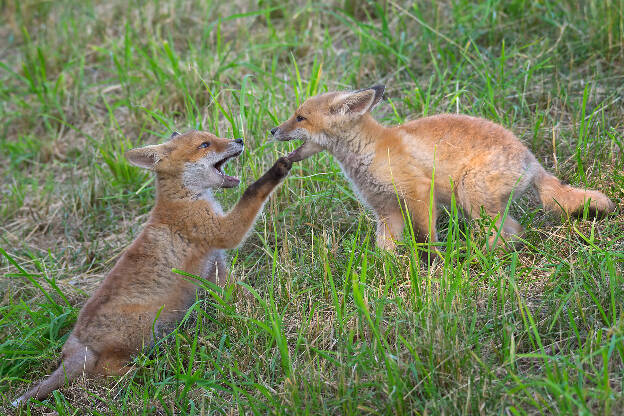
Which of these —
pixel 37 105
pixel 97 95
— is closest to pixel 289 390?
pixel 97 95

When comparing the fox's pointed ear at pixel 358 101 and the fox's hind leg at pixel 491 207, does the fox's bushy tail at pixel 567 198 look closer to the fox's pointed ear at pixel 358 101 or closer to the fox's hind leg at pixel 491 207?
the fox's hind leg at pixel 491 207

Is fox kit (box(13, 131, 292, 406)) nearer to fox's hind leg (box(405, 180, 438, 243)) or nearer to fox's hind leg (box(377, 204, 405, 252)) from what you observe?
fox's hind leg (box(377, 204, 405, 252))

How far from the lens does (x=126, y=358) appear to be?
15.4 ft

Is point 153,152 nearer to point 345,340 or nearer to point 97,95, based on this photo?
point 345,340

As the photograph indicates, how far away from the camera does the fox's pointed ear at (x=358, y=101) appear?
5.17 metres

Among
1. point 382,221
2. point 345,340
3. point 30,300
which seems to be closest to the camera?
point 345,340

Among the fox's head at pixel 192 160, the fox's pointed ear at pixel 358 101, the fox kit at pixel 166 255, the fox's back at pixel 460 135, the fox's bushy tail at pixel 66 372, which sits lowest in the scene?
the fox's bushy tail at pixel 66 372

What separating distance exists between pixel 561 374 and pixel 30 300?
4387 millimetres

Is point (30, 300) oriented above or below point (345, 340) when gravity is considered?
below

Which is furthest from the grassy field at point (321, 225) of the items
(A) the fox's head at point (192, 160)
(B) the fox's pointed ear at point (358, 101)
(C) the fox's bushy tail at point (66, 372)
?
(B) the fox's pointed ear at point (358, 101)

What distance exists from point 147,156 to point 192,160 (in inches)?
14.8

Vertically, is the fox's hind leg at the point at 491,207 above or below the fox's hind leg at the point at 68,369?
above

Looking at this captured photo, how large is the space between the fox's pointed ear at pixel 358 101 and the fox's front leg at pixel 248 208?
65cm

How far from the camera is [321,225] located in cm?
566
